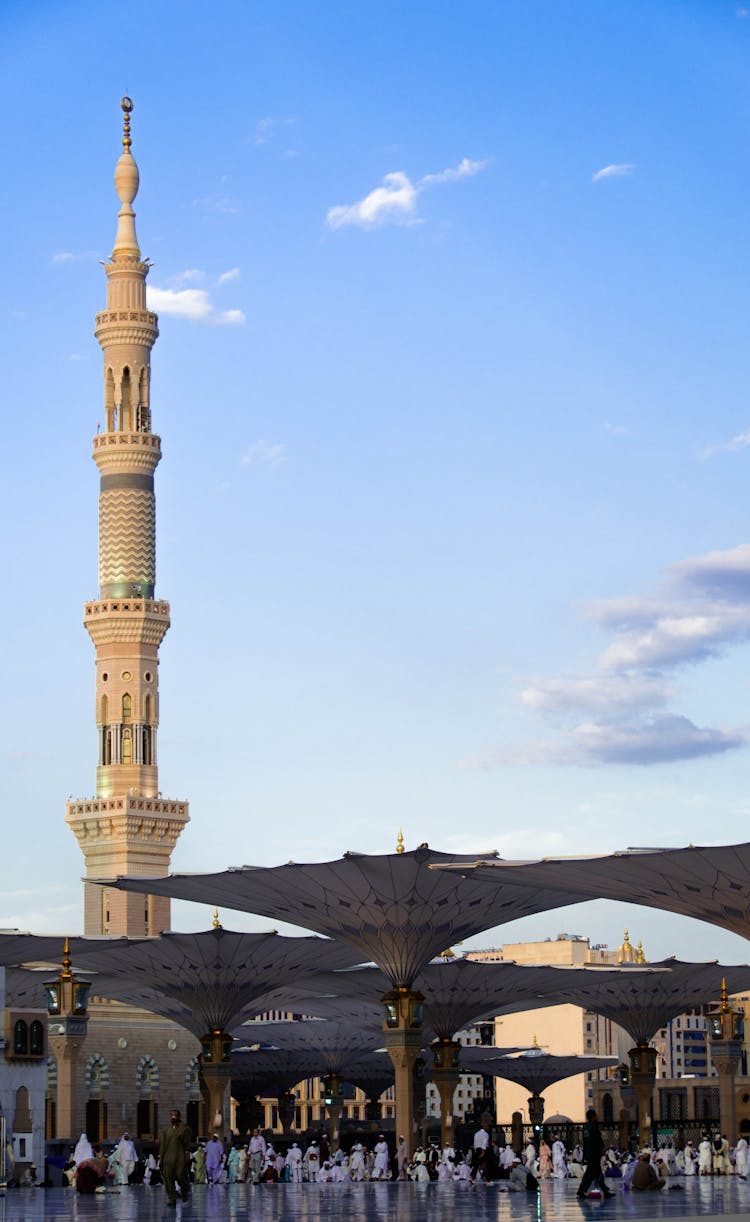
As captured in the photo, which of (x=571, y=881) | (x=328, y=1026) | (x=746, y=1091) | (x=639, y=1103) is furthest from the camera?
(x=746, y=1091)

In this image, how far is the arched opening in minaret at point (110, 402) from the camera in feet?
303

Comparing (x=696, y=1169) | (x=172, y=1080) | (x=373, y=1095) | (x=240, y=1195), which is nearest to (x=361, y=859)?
(x=240, y=1195)

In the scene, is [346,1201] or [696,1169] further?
[696,1169]

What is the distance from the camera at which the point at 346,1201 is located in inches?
1254

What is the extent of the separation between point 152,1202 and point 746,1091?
3762 inches

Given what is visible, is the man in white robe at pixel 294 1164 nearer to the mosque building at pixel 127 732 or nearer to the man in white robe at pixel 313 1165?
the man in white robe at pixel 313 1165

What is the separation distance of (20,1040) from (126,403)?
185 feet

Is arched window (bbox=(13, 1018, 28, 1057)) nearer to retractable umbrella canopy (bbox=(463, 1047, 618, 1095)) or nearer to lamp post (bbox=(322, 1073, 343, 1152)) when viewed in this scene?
lamp post (bbox=(322, 1073, 343, 1152))

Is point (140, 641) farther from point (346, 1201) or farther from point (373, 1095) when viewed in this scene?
point (346, 1201)

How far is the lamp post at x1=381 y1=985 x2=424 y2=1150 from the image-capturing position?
48.0 m

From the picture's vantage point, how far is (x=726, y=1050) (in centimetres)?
5184

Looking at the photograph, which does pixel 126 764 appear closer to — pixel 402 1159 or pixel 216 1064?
pixel 216 1064

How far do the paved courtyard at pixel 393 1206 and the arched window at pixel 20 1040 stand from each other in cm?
266

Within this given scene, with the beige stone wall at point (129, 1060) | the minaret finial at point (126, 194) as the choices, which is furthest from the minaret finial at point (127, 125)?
the beige stone wall at point (129, 1060)
